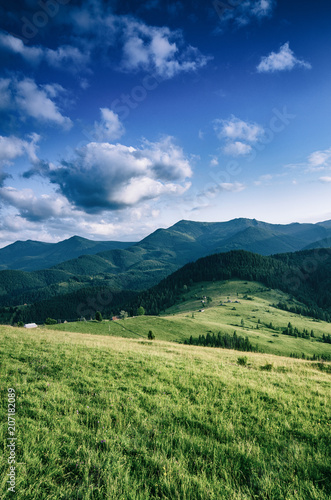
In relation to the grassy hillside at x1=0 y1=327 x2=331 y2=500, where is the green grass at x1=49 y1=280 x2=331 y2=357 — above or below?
below

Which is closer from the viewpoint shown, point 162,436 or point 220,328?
point 162,436

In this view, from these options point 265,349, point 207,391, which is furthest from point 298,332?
point 207,391

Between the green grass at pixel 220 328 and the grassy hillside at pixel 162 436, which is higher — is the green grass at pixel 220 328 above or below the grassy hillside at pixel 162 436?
below

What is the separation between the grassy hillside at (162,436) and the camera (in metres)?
3.98

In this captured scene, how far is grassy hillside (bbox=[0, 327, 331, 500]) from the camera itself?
3.98 meters

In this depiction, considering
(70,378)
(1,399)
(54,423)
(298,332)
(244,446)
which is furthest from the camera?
(298,332)

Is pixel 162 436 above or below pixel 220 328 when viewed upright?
above

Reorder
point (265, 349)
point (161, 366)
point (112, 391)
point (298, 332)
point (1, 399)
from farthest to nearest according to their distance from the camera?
point (298, 332), point (265, 349), point (161, 366), point (112, 391), point (1, 399)

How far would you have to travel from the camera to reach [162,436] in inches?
217

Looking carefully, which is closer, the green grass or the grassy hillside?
the grassy hillside

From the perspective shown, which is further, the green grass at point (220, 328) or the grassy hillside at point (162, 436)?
the green grass at point (220, 328)

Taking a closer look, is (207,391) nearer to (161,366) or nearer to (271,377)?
(161,366)

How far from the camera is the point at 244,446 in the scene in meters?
5.15

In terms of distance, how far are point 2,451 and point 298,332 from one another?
181113 millimetres
